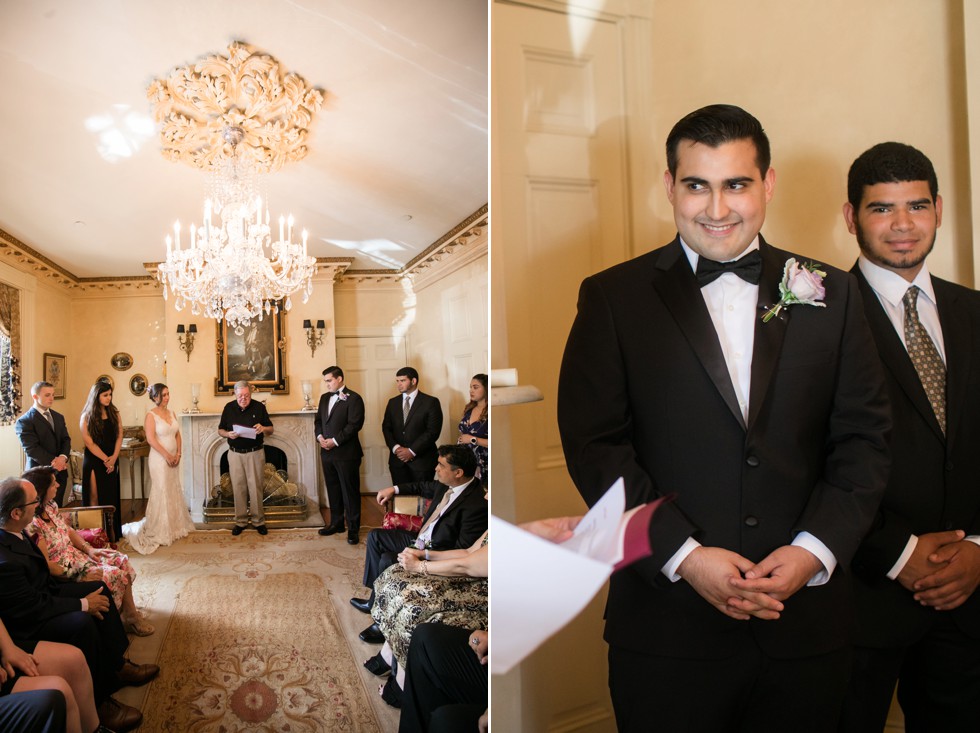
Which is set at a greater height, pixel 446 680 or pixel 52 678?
pixel 52 678

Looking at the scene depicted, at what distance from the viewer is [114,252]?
92 centimetres

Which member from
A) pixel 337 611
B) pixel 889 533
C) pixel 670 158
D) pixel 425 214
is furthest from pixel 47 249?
pixel 889 533

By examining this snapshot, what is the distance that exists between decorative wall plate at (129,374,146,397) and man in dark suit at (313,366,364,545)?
260mm

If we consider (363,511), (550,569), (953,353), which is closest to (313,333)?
(363,511)

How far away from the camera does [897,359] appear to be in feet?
3.21

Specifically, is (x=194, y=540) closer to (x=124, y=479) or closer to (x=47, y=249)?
(x=124, y=479)

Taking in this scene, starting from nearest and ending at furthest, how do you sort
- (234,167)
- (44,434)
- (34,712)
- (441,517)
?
(34,712) < (44,434) < (234,167) < (441,517)

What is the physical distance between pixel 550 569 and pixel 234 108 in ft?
2.87

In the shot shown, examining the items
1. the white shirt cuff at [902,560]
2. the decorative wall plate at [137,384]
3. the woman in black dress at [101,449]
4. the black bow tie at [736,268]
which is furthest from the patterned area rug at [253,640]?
the white shirt cuff at [902,560]

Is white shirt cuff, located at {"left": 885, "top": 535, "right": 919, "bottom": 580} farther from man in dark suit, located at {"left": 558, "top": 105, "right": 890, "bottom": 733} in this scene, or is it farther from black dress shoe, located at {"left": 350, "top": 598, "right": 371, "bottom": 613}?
black dress shoe, located at {"left": 350, "top": 598, "right": 371, "bottom": 613}

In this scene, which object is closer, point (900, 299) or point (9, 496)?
point (9, 496)

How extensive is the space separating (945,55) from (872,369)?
0.73 meters

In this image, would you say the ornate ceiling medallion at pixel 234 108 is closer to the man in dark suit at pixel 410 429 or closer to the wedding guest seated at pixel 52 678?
the man in dark suit at pixel 410 429

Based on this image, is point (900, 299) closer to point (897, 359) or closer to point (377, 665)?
point (897, 359)
